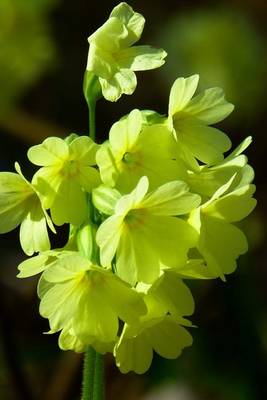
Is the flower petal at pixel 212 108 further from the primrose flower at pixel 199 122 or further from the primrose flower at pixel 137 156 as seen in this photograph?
the primrose flower at pixel 137 156

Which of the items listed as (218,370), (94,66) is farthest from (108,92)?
(218,370)

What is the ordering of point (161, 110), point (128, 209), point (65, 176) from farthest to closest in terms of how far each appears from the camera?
point (161, 110) → point (65, 176) → point (128, 209)

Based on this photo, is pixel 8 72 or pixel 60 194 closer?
pixel 60 194

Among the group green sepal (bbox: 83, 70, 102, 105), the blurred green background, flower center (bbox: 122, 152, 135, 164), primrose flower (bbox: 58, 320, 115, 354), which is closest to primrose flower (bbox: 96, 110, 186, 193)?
flower center (bbox: 122, 152, 135, 164)

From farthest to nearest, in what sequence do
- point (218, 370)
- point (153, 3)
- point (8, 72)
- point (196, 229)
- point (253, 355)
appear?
point (153, 3) < point (8, 72) < point (218, 370) < point (253, 355) < point (196, 229)

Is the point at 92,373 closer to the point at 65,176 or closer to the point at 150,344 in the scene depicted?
the point at 150,344

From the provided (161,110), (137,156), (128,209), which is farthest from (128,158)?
(161,110)

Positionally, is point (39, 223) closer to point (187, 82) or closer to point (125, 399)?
point (187, 82)
